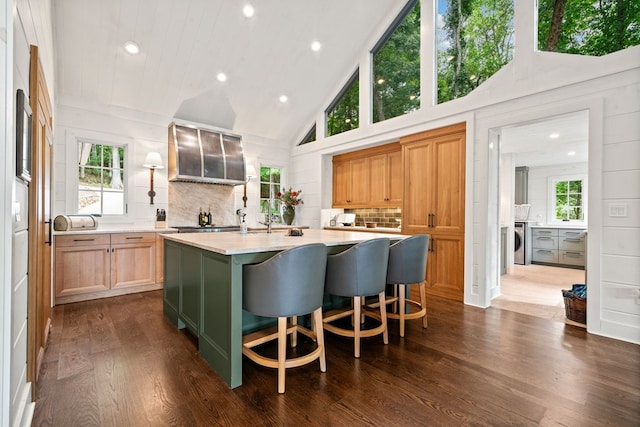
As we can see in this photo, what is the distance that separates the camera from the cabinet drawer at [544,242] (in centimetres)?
637

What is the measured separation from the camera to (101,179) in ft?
14.3

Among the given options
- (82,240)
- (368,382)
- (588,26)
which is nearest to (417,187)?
(588,26)

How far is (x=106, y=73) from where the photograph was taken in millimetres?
3945

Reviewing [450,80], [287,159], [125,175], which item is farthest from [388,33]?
[125,175]

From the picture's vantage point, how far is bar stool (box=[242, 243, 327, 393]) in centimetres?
183

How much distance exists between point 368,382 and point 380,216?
385 cm

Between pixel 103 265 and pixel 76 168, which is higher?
pixel 76 168

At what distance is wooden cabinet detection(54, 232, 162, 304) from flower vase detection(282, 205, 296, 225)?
2.57 m

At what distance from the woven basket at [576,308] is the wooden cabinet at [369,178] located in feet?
7.88

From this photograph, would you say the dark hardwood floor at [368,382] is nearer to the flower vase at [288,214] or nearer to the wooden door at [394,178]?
the wooden door at [394,178]

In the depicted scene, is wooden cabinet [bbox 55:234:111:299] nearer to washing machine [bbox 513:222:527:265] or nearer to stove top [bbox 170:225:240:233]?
stove top [bbox 170:225:240:233]

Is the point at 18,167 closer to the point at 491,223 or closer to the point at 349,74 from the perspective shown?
the point at 491,223

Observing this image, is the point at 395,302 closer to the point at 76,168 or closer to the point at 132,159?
the point at 132,159

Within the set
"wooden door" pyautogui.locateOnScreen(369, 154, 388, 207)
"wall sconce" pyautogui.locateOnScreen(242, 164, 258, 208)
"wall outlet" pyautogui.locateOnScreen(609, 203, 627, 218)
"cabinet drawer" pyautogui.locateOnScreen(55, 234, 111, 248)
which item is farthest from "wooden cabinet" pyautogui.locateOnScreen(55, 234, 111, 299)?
"wall outlet" pyautogui.locateOnScreen(609, 203, 627, 218)
